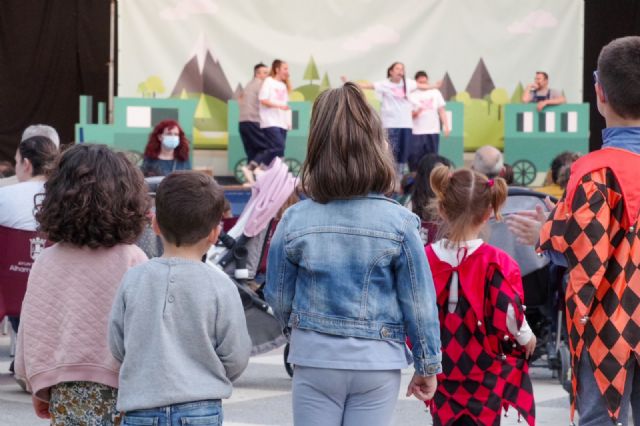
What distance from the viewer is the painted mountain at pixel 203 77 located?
19141 millimetres

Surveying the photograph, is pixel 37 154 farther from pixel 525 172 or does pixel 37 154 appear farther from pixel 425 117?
pixel 525 172

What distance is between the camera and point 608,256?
12.6 ft

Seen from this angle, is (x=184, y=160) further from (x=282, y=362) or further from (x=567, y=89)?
(x=567, y=89)

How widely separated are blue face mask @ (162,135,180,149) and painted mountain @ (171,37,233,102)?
4.40 metres

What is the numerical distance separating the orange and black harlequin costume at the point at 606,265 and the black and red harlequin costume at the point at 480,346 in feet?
4.30

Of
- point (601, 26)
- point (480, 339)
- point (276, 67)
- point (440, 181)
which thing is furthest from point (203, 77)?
point (480, 339)

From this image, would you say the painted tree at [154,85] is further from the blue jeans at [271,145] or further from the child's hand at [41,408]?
the child's hand at [41,408]

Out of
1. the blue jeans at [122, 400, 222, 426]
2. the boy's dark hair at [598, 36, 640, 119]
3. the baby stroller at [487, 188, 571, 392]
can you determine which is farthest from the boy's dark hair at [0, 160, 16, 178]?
the boy's dark hair at [598, 36, 640, 119]

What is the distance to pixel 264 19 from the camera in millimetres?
19562

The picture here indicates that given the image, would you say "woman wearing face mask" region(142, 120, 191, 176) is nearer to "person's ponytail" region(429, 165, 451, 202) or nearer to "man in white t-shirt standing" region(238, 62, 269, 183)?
"man in white t-shirt standing" region(238, 62, 269, 183)

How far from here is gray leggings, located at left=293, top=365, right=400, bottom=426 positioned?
149 inches

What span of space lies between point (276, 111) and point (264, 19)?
7.31ft

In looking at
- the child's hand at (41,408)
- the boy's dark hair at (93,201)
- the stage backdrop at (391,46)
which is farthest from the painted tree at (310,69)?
the child's hand at (41,408)

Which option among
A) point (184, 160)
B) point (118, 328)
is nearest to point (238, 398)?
point (118, 328)
